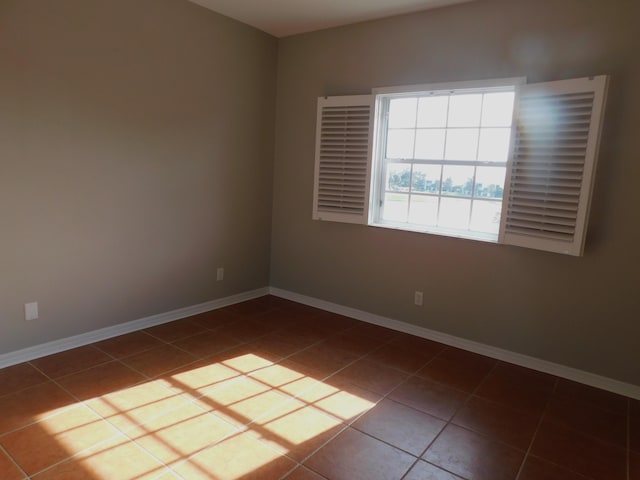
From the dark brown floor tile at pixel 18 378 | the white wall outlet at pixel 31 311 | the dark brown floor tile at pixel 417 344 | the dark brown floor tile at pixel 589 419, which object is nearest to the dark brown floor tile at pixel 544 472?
the dark brown floor tile at pixel 589 419

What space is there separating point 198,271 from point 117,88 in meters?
1.62

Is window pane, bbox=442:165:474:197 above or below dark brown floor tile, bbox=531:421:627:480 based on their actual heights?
above

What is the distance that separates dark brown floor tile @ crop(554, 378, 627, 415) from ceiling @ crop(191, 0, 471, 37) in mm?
2797

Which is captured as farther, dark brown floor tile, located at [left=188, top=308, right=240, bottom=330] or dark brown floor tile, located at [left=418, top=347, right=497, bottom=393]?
dark brown floor tile, located at [left=188, top=308, right=240, bottom=330]

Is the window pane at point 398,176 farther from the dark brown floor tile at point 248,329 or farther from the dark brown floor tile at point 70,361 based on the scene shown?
the dark brown floor tile at point 70,361

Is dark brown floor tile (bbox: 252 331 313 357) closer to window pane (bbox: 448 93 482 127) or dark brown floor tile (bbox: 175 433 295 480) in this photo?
dark brown floor tile (bbox: 175 433 295 480)

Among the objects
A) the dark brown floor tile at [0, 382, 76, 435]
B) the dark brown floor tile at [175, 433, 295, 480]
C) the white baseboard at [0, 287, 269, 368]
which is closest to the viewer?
the dark brown floor tile at [175, 433, 295, 480]

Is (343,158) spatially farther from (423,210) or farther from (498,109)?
(498,109)

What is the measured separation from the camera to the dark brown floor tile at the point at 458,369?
2.86 metres

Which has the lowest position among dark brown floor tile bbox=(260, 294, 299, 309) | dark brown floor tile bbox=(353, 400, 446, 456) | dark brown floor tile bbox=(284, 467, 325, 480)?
dark brown floor tile bbox=(353, 400, 446, 456)

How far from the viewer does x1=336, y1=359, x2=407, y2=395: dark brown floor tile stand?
2.76 meters

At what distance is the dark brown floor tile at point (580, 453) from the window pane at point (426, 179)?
1869 mm

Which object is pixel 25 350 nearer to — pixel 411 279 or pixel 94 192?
pixel 94 192

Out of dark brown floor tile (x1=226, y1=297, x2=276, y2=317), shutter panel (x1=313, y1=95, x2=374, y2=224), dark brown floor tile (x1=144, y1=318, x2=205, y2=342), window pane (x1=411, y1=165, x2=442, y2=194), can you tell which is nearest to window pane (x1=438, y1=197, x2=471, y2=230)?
window pane (x1=411, y1=165, x2=442, y2=194)
